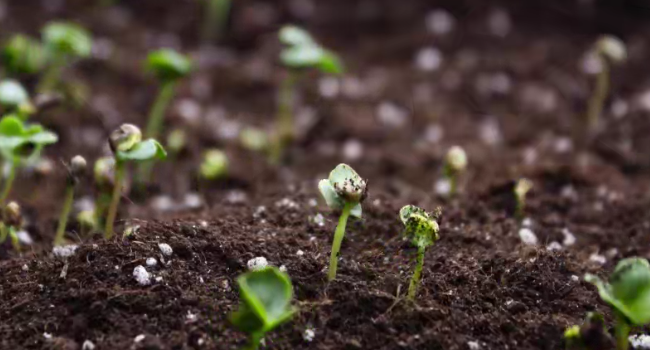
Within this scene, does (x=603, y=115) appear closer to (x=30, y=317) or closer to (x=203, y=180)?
(x=203, y=180)

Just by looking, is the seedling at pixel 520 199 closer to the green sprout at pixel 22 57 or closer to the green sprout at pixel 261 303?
the green sprout at pixel 261 303

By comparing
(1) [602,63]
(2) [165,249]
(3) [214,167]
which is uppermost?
(1) [602,63]

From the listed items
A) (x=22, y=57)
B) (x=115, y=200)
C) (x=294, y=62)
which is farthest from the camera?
(x=22, y=57)

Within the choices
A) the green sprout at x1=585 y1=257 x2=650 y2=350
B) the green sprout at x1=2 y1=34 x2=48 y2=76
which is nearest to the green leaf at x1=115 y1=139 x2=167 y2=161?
the green sprout at x1=585 y1=257 x2=650 y2=350

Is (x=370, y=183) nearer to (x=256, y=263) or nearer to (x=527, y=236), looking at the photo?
(x=527, y=236)

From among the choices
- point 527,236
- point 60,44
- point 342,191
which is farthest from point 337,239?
point 60,44

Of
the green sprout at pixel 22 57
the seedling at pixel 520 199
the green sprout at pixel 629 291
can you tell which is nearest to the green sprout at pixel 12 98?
the green sprout at pixel 22 57

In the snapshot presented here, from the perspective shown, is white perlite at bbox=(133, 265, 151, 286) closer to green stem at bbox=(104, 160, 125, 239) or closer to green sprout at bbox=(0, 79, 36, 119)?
green stem at bbox=(104, 160, 125, 239)

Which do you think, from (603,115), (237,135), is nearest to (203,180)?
(237,135)
